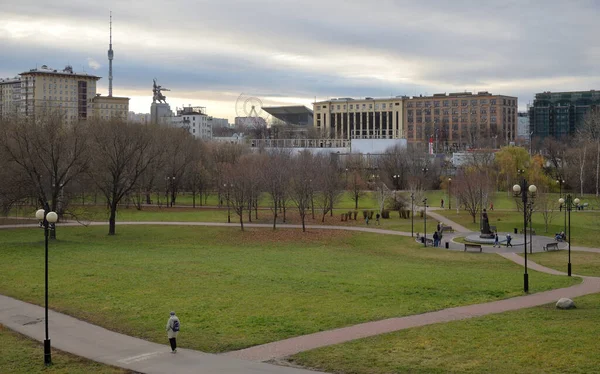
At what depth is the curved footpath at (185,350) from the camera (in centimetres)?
1683

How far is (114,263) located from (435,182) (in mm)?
82806

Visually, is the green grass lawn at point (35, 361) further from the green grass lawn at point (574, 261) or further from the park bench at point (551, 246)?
the park bench at point (551, 246)

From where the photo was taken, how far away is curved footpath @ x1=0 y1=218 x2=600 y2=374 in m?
16.8

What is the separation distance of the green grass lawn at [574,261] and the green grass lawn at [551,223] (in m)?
6.43

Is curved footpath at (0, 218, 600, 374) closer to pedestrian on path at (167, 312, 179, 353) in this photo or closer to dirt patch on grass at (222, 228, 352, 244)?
pedestrian on path at (167, 312, 179, 353)

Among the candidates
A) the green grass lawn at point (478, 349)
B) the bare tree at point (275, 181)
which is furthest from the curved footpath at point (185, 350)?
the bare tree at point (275, 181)

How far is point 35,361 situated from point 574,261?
32.0 meters

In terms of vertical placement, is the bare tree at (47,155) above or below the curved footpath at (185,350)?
above

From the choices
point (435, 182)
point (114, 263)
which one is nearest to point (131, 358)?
point (114, 263)

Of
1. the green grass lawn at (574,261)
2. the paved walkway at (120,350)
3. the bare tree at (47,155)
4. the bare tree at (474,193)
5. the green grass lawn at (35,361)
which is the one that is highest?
the bare tree at (47,155)

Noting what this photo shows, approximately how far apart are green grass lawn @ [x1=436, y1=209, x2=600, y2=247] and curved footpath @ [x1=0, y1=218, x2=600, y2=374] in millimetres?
28537

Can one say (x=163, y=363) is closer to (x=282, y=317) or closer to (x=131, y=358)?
(x=131, y=358)

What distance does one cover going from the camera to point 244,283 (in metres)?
28.6

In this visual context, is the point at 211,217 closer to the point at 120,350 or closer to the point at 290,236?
the point at 290,236
